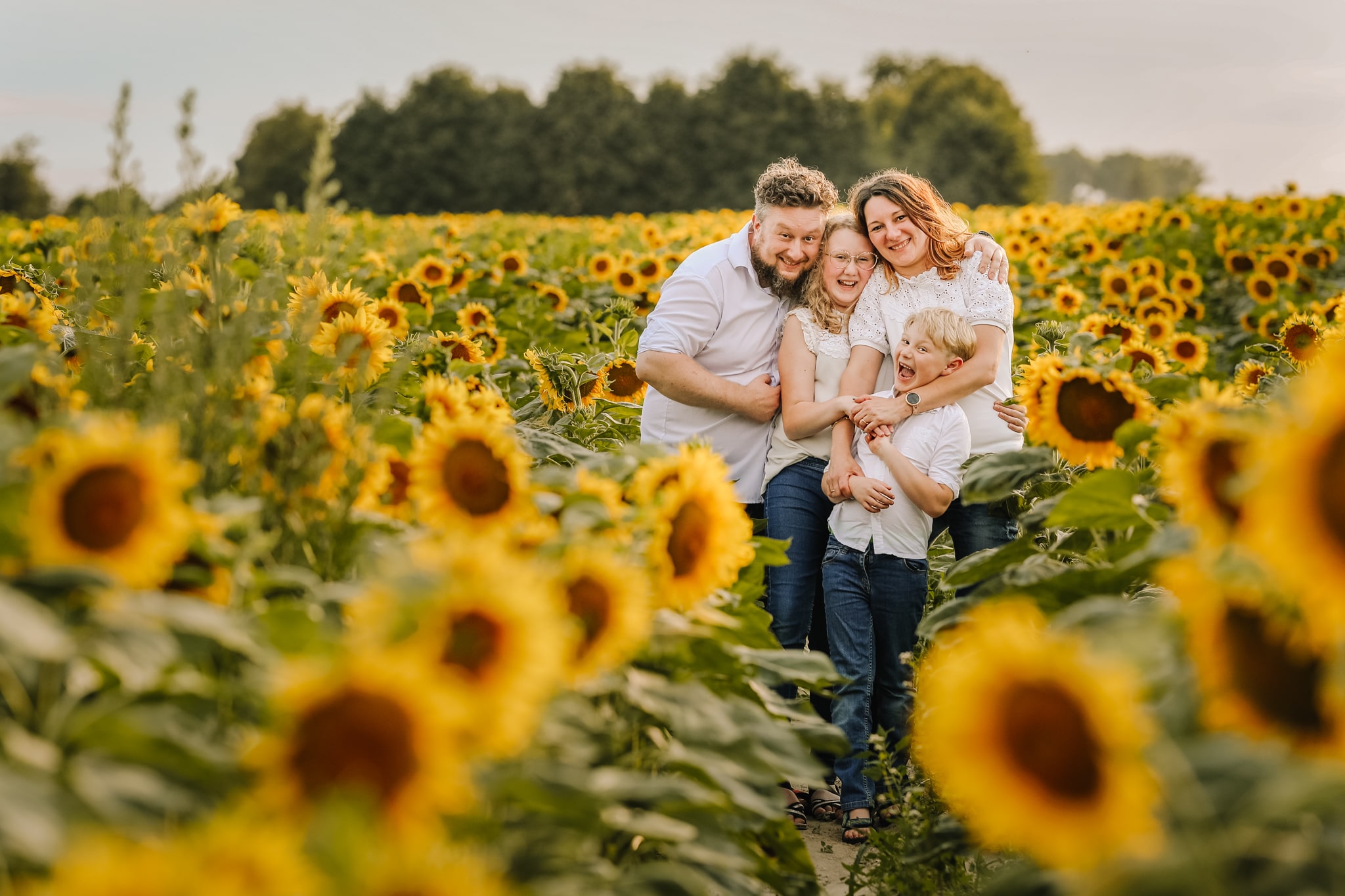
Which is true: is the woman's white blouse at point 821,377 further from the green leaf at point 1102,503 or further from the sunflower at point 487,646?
the sunflower at point 487,646

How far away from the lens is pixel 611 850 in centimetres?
170

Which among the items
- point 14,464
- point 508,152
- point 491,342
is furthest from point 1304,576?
point 508,152

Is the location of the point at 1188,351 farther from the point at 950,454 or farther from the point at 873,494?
the point at 873,494

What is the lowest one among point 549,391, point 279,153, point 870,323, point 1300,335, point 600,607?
point 600,607

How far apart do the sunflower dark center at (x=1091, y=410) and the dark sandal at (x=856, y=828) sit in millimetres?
1764

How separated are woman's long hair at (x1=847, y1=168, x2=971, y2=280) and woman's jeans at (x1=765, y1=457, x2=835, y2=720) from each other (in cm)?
83

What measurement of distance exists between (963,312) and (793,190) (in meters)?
0.78

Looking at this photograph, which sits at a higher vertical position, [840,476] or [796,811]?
[840,476]

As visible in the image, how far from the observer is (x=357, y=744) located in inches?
44.1

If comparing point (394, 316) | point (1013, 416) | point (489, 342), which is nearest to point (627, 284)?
point (489, 342)

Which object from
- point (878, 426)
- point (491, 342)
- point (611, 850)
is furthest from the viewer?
point (491, 342)

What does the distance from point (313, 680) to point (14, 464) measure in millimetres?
707

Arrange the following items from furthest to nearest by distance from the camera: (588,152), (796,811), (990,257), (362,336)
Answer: (588,152), (990,257), (796,811), (362,336)

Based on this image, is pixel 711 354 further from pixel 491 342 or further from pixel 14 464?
pixel 14 464
